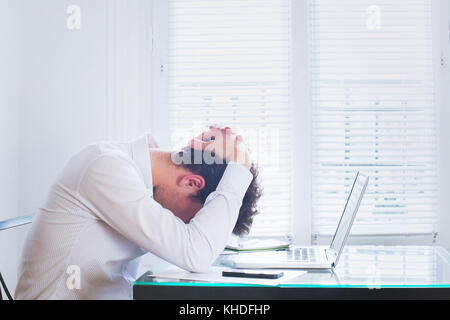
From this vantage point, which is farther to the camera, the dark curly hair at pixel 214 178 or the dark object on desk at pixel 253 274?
the dark curly hair at pixel 214 178

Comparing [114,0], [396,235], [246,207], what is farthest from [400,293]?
[114,0]

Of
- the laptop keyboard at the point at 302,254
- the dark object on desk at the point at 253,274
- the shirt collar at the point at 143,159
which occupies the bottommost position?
the laptop keyboard at the point at 302,254

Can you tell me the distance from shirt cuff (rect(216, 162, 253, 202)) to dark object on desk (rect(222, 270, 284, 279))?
20 cm

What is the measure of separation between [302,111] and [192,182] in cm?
74

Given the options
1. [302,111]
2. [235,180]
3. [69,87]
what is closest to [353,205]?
[235,180]

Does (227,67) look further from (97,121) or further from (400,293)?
(400,293)

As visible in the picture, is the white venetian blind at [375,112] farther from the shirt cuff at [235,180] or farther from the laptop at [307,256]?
the shirt cuff at [235,180]

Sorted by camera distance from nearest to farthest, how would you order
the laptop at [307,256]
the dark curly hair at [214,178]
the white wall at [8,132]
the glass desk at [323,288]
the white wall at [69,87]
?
the glass desk at [323,288], the laptop at [307,256], the dark curly hair at [214,178], the white wall at [8,132], the white wall at [69,87]

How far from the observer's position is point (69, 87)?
196 centimetres

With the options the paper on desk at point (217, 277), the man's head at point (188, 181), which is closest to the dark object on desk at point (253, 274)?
the paper on desk at point (217, 277)

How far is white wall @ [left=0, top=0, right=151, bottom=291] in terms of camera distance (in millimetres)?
1956

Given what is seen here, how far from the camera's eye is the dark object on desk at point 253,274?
113 centimetres

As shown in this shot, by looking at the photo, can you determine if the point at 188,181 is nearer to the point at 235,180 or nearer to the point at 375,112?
the point at 235,180

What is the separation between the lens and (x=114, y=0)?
77.4 inches
